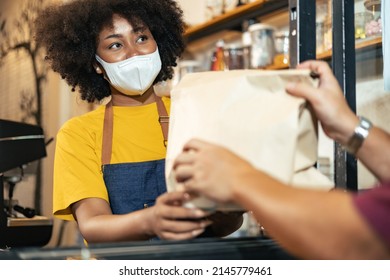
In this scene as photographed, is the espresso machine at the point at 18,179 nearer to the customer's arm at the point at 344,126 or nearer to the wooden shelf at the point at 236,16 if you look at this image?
the wooden shelf at the point at 236,16

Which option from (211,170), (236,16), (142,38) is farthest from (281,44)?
(211,170)

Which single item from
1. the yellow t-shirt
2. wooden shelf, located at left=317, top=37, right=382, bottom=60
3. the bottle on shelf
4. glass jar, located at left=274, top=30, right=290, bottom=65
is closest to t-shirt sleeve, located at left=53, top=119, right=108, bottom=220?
the yellow t-shirt

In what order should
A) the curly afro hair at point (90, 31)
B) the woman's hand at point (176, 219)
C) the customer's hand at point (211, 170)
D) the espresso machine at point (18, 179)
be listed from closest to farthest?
the customer's hand at point (211, 170) → the woman's hand at point (176, 219) → the curly afro hair at point (90, 31) → the espresso machine at point (18, 179)

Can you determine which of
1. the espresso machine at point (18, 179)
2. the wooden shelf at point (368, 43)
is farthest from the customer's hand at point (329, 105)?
the espresso machine at point (18, 179)

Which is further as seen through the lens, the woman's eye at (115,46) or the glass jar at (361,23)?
the glass jar at (361,23)

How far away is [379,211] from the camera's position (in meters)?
0.60

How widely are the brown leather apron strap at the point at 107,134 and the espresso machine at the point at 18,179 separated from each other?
4.97 ft

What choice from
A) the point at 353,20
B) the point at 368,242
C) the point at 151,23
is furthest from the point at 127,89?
the point at 368,242

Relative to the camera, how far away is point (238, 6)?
2969mm

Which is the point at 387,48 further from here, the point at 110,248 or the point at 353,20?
the point at 110,248

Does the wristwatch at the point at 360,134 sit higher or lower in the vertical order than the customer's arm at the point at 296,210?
higher

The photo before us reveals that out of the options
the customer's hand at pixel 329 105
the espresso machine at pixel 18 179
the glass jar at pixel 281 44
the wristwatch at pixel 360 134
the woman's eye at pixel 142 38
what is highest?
the glass jar at pixel 281 44

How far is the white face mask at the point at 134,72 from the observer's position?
4.83 ft

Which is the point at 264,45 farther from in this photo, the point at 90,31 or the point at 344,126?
the point at 344,126
